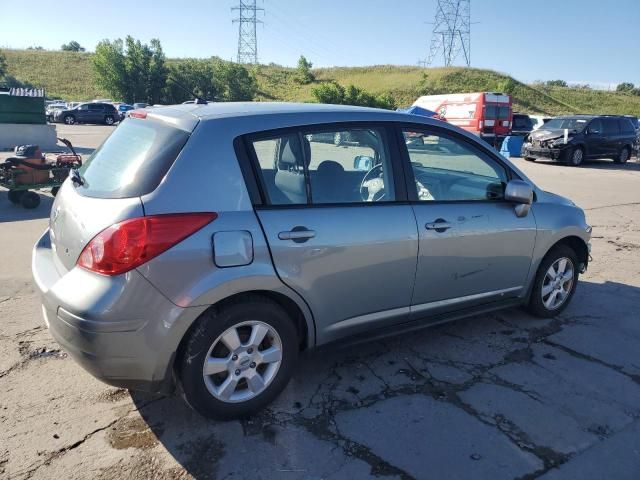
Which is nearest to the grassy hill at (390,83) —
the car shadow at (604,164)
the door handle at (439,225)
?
the car shadow at (604,164)

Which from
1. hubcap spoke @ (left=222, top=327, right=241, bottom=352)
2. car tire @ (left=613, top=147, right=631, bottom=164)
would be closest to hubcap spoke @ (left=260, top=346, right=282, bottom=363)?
hubcap spoke @ (left=222, top=327, right=241, bottom=352)

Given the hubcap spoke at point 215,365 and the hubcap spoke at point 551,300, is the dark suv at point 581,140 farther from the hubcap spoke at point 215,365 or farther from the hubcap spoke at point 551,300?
the hubcap spoke at point 215,365

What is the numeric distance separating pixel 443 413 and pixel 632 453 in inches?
39.0

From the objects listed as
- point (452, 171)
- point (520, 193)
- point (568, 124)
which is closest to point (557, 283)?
point (520, 193)

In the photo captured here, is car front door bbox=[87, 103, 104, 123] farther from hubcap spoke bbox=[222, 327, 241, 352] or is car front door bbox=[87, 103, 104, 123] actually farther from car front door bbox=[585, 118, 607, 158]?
hubcap spoke bbox=[222, 327, 241, 352]

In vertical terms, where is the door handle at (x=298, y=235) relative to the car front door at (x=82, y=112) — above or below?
below

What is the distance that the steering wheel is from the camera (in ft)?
10.7

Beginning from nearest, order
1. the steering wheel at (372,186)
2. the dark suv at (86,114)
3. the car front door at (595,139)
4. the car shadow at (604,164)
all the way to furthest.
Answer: the steering wheel at (372,186) < the car front door at (595,139) < the car shadow at (604,164) < the dark suv at (86,114)

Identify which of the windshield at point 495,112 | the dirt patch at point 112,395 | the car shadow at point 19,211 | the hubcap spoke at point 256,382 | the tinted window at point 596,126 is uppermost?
the windshield at point 495,112

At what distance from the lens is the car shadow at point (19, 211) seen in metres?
7.89

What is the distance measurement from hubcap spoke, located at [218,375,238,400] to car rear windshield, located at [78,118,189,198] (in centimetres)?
110

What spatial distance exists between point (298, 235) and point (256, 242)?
26 cm

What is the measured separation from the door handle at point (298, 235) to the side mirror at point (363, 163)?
2.38 ft

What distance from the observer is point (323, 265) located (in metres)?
2.94
